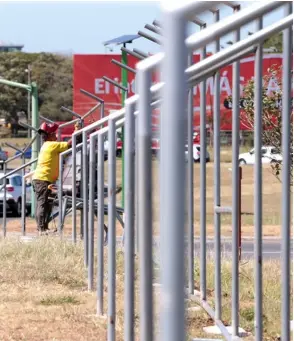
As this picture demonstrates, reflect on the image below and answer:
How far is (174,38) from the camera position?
9.21 ft

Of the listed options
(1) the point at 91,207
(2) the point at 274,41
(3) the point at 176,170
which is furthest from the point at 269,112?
(3) the point at 176,170

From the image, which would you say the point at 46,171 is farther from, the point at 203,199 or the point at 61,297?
the point at 203,199

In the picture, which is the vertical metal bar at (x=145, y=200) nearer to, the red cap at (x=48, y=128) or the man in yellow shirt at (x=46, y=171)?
the man in yellow shirt at (x=46, y=171)

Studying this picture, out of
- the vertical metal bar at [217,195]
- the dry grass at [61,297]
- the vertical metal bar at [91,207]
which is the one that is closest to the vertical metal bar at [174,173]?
the dry grass at [61,297]

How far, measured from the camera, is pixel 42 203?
1495cm

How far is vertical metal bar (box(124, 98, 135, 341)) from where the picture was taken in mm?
5426

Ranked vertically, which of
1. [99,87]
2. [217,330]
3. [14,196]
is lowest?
[217,330]

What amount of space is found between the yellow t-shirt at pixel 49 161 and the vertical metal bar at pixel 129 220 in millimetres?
9151

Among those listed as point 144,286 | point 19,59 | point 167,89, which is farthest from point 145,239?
point 19,59

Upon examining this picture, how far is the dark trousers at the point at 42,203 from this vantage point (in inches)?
591

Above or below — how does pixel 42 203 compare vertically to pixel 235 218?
below

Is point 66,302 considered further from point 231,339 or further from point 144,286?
point 144,286

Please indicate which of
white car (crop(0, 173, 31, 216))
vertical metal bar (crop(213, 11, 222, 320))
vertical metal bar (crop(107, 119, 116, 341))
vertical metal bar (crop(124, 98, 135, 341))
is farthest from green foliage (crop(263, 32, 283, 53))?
white car (crop(0, 173, 31, 216))

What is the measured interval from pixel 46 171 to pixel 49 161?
236 millimetres
